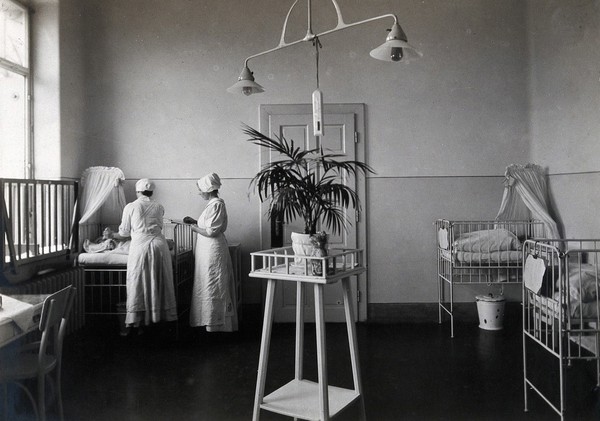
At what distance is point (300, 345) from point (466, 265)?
9.44ft

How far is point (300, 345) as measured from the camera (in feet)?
9.71

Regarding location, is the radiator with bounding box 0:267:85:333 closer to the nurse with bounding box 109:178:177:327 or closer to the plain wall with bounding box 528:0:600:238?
the nurse with bounding box 109:178:177:327

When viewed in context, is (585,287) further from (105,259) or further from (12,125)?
(12,125)

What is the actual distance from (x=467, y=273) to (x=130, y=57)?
4580mm

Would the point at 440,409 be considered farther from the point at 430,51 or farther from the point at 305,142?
the point at 430,51

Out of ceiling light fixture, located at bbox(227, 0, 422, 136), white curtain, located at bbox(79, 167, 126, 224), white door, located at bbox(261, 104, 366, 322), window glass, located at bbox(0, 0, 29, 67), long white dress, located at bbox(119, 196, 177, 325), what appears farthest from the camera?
white door, located at bbox(261, 104, 366, 322)

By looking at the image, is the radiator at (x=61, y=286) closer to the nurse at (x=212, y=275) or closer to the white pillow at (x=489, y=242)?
the nurse at (x=212, y=275)

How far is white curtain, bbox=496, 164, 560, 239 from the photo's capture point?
201 inches

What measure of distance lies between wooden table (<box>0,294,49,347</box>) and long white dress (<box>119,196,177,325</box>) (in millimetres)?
1796

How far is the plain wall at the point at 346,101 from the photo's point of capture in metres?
5.68

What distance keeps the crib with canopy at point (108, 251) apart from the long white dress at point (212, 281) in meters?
0.28

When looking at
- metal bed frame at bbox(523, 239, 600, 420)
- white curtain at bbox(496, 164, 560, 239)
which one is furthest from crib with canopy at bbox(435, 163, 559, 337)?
metal bed frame at bbox(523, 239, 600, 420)

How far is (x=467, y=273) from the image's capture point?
541 centimetres

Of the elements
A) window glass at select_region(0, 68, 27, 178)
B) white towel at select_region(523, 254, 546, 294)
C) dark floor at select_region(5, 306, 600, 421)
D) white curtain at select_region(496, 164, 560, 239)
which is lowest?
dark floor at select_region(5, 306, 600, 421)
